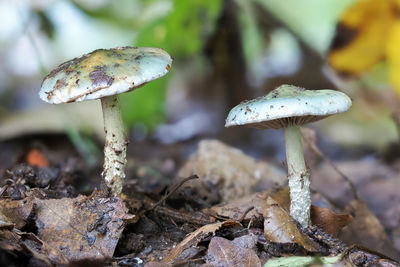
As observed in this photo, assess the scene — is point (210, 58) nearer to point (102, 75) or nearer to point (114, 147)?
point (114, 147)

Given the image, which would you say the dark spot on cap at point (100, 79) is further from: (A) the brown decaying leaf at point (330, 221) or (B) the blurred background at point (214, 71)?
(B) the blurred background at point (214, 71)

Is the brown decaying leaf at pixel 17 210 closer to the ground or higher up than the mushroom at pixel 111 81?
closer to the ground

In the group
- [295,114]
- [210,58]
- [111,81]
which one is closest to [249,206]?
[295,114]

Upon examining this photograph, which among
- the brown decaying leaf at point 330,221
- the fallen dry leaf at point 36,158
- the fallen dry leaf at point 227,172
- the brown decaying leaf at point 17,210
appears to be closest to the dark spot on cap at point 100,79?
the brown decaying leaf at point 17,210

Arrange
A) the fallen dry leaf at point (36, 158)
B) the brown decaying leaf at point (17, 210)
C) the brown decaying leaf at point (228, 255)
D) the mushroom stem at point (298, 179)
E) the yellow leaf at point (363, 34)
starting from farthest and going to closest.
→ the yellow leaf at point (363, 34)
the fallen dry leaf at point (36, 158)
the mushroom stem at point (298, 179)
the brown decaying leaf at point (17, 210)
the brown decaying leaf at point (228, 255)

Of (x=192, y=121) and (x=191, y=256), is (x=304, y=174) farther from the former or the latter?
(x=192, y=121)

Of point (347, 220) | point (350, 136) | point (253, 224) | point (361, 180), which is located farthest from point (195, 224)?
point (350, 136)

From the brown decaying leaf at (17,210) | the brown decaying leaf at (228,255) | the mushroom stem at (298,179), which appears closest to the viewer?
the brown decaying leaf at (228,255)
